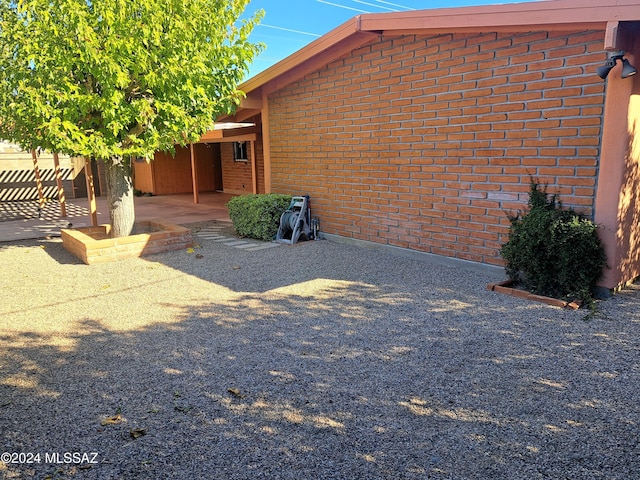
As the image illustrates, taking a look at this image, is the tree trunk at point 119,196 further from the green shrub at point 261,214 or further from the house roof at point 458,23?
the house roof at point 458,23

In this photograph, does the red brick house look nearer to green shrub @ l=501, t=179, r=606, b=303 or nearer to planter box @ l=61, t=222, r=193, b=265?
green shrub @ l=501, t=179, r=606, b=303

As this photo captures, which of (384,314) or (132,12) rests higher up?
(132,12)

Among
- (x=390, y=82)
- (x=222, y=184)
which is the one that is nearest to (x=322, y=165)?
(x=390, y=82)

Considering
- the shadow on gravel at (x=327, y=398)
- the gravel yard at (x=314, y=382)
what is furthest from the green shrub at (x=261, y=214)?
the shadow on gravel at (x=327, y=398)

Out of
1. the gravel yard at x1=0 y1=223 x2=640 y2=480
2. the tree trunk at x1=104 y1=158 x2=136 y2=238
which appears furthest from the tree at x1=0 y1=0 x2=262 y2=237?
the gravel yard at x1=0 y1=223 x2=640 y2=480

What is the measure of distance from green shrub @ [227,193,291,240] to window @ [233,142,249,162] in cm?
685

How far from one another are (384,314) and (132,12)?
5.28m

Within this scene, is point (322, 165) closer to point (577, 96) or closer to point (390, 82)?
point (390, 82)

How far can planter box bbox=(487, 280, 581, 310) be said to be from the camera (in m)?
4.75

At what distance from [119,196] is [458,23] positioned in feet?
18.5

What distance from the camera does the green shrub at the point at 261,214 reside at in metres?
8.54

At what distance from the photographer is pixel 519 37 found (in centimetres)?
546

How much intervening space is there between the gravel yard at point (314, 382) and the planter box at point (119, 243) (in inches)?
47.7

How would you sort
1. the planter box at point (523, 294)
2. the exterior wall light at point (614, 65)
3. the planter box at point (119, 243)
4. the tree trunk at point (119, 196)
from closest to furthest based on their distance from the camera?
the exterior wall light at point (614, 65)
the planter box at point (523, 294)
the planter box at point (119, 243)
the tree trunk at point (119, 196)
